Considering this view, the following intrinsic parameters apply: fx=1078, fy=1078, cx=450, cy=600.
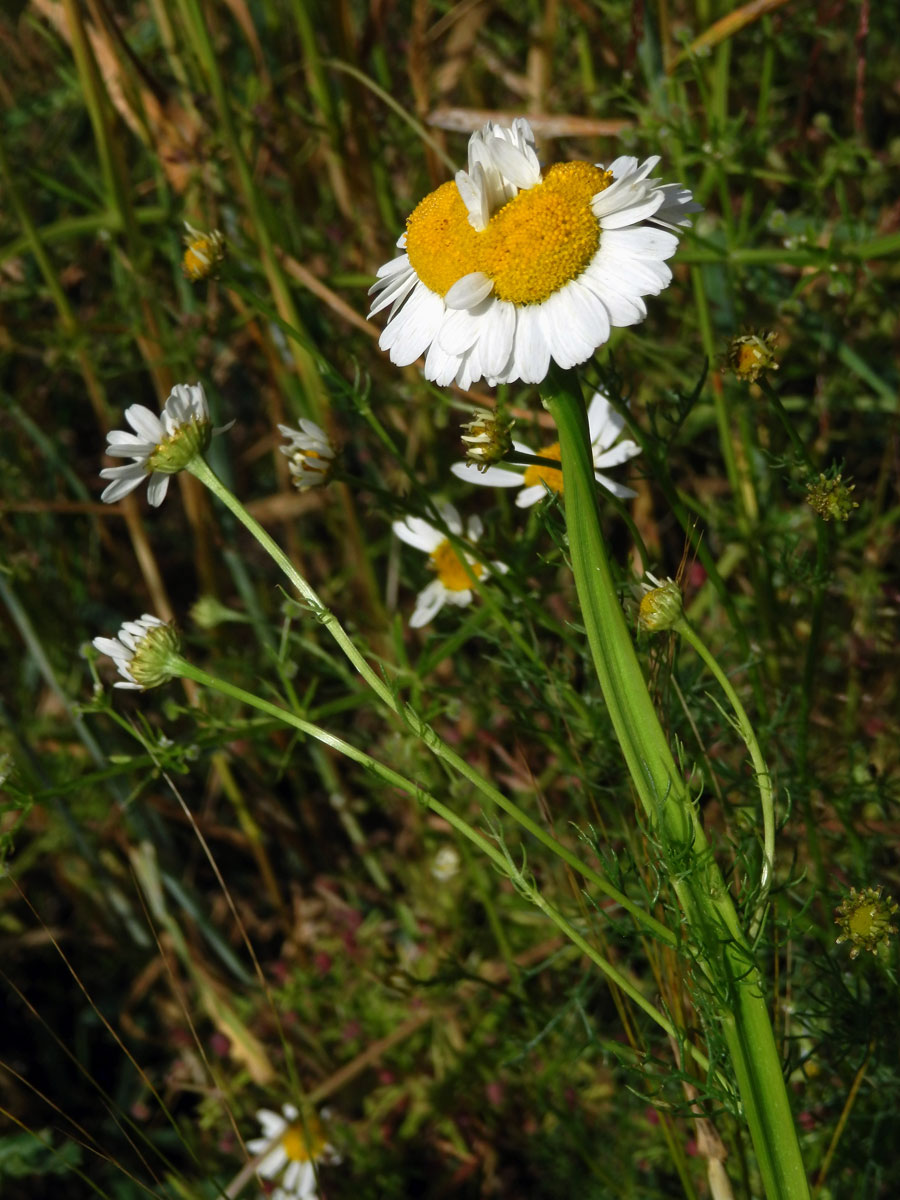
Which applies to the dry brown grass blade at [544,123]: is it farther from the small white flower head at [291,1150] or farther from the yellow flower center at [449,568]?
the small white flower head at [291,1150]

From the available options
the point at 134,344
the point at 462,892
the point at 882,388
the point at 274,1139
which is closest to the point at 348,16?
the point at 134,344

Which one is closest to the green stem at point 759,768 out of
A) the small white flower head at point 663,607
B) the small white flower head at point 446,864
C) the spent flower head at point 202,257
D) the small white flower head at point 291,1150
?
the small white flower head at point 663,607

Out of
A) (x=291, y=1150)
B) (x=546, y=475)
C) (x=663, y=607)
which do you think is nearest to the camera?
(x=663, y=607)

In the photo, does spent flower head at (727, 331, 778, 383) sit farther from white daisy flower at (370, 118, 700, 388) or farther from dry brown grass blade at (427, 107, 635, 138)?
dry brown grass blade at (427, 107, 635, 138)

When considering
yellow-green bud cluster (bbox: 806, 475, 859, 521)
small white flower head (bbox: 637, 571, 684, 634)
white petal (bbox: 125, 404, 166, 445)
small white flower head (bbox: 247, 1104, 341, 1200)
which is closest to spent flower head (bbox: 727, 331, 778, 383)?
yellow-green bud cluster (bbox: 806, 475, 859, 521)

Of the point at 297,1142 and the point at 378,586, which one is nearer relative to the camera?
the point at 297,1142

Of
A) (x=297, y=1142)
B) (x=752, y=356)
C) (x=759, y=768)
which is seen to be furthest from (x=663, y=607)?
(x=297, y=1142)

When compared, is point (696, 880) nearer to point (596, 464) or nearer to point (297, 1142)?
point (596, 464)
